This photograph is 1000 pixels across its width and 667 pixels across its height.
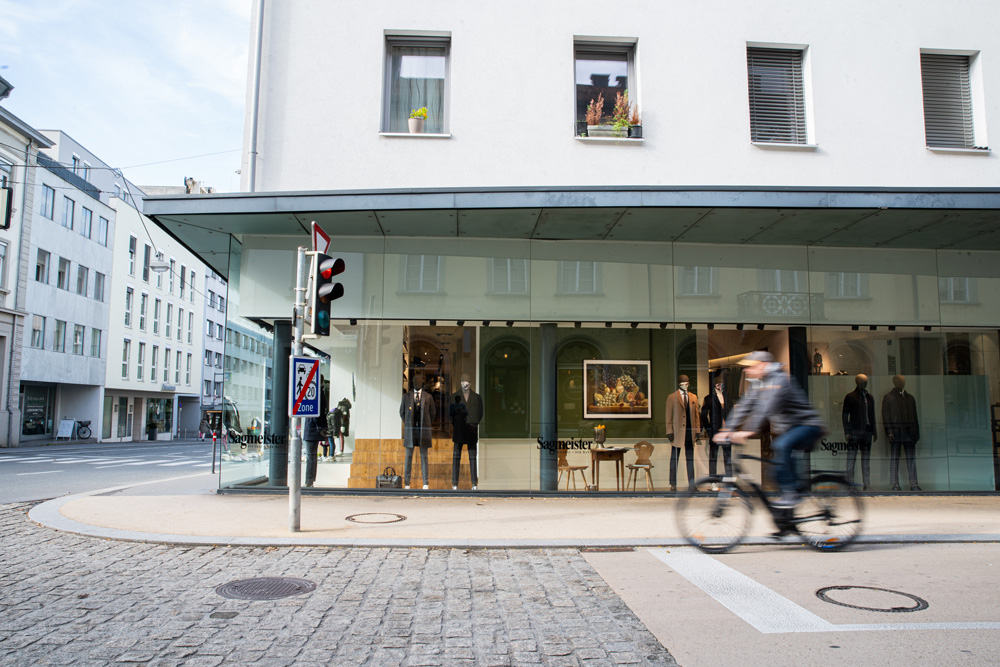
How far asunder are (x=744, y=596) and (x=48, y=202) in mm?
42466

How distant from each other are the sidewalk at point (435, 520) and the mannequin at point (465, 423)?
18.9 inches

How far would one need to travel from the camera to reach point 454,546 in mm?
7379

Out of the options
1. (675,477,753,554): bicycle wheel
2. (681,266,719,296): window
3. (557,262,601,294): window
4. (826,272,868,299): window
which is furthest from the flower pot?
(675,477,753,554): bicycle wheel

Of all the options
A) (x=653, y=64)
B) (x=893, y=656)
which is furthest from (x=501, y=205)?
(x=893, y=656)

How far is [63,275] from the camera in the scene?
4016 centimetres

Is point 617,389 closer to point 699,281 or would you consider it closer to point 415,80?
point 699,281

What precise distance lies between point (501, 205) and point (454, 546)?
4802 millimetres

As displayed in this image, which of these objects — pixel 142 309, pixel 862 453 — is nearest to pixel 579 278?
pixel 862 453

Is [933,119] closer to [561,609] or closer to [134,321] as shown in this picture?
[561,609]

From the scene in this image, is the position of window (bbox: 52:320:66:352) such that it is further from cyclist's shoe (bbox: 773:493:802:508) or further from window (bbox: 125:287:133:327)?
cyclist's shoe (bbox: 773:493:802:508)

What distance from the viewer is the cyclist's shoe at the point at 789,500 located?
6.63m

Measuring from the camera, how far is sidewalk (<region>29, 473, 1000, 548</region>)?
25.1 feet

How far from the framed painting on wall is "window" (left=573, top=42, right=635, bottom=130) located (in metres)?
4.12

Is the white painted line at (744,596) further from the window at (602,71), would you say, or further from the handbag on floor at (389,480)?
the window at (602,71)
